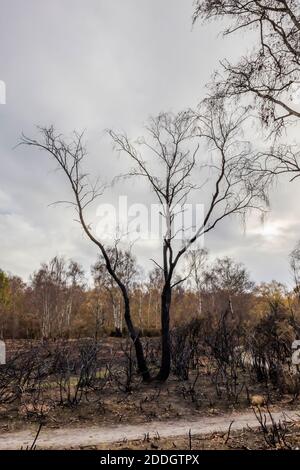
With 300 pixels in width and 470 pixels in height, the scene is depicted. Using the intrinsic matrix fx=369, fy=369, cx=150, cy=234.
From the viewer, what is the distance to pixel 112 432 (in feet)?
24.0

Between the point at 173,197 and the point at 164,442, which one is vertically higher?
the point at 173,197

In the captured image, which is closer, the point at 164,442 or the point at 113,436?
the point at 164,442

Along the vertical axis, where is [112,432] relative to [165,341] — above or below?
below

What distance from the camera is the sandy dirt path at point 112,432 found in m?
6.51

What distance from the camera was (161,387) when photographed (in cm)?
1066

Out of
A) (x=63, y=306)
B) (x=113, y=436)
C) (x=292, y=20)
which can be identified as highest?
(x=292, y=20)

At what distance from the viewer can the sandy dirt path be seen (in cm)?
651

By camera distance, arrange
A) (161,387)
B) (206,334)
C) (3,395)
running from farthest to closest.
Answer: (206,334), (161,387), (3,395)

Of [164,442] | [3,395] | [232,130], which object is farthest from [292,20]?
[3,395]

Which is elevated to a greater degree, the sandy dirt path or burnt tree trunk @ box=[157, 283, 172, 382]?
burnt tree trunk @ box=[157, 283, 172, 382]

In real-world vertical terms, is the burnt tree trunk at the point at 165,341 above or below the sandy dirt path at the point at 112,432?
above

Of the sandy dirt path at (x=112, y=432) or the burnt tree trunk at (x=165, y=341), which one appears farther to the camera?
the burnt tree trunk at (x=165, y=341)
